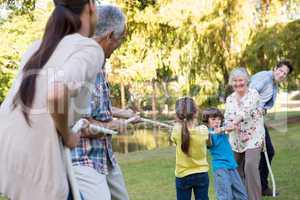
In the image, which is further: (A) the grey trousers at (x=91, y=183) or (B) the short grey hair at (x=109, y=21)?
(B) the short grey hair at (x=109, y=21)

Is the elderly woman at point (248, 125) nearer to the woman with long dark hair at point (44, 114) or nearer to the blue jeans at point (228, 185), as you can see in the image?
the blue jeans at point (228, 185)

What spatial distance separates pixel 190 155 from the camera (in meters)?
4.84

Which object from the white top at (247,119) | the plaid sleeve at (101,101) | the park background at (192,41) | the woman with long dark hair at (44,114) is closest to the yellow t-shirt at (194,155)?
the white top at (247,119)

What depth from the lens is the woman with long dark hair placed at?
6.84 feet

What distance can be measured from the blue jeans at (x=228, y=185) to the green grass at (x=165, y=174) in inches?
46.1

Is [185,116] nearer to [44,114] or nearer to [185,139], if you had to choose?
[185,139]

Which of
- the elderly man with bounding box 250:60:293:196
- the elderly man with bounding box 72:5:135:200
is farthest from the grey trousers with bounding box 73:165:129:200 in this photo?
the elderly man with bounding box 250:60:293:196

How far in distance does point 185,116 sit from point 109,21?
1850mm

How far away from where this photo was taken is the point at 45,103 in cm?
208

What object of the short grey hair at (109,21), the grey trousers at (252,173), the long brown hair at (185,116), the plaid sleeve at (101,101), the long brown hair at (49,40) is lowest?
the grey trousers at (252,173)

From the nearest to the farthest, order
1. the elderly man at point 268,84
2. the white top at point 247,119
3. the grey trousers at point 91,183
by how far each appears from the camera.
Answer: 1. the grey trousers at point 91,183
2. the white top at point 247,119
3. the elderly man at point 268,84

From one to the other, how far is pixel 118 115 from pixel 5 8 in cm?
1866

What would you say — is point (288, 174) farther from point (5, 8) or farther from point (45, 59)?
point (5, 8)

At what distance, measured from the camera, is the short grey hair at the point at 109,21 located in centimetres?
314
